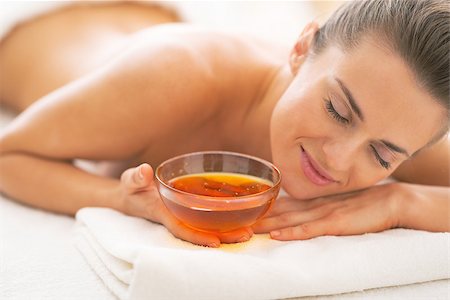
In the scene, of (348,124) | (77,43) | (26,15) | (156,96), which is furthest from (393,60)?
(26,15)

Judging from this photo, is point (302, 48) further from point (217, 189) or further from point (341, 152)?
point (217, 189)

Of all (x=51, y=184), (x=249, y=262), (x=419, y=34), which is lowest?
(x=51, y=184)

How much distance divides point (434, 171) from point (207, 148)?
0.54 m

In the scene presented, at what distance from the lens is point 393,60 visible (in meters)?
1.11

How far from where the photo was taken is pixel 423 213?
125 centimetres

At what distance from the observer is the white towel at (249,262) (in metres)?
0.93

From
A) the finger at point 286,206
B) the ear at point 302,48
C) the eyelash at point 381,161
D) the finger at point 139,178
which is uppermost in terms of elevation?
the ear at point 302,48

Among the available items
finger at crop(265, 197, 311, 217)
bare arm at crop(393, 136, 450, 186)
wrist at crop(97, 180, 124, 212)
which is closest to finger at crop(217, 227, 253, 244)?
finger at crop(265, 197, 311, 217)

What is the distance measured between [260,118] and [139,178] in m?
0.42

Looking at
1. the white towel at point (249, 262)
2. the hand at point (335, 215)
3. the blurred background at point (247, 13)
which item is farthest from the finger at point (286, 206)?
the blurred background at point (247, 13)

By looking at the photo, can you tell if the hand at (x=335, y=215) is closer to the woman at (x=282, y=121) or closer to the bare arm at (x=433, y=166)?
the woman at (x=282, y=121)

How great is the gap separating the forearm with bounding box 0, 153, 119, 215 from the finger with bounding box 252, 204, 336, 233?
1.03ft

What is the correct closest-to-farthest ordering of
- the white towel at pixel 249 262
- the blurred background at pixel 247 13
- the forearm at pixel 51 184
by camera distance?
→ the white towel at pixel 249 262
the forearm at pixel 51 184
the blurred background at pixel 247 13

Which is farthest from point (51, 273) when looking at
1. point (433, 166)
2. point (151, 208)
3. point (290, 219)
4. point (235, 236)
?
point (433, 166)
